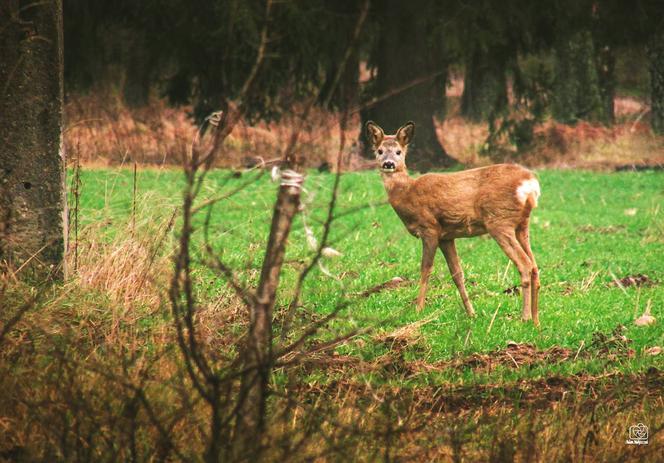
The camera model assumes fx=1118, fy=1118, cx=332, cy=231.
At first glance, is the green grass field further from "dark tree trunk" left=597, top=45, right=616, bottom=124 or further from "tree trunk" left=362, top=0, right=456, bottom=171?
"dark tree trunk" left=597, top=45, right=616, bottom=124

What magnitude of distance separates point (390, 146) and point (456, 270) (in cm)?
137

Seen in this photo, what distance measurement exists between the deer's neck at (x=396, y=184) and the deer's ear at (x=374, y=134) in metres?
0.38

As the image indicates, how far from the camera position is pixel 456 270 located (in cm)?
890

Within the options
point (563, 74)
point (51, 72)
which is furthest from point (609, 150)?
point (51, 72)

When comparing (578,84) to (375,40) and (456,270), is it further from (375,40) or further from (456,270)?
(456,270)

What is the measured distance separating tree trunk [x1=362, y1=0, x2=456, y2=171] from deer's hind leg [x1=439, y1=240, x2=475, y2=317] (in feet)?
42.2

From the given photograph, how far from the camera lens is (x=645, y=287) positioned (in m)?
10.2

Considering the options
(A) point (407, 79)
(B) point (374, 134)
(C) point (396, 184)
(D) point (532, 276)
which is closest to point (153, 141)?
(A) point (407, 79)

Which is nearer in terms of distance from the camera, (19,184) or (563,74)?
(19,184)

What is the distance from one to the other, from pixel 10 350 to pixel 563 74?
33.5m

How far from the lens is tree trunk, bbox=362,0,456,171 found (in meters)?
22.3

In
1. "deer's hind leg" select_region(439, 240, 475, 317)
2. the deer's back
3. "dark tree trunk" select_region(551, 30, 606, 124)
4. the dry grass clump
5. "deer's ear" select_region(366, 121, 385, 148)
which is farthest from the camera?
"dark tree trunk" select_region(551, 30, 606, 124)

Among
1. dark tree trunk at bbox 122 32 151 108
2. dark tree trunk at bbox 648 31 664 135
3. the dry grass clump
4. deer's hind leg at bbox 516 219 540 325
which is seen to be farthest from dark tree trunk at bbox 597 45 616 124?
deer's hind leg at bbox 516 219 540 325

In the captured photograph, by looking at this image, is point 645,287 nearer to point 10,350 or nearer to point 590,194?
point 10,350
